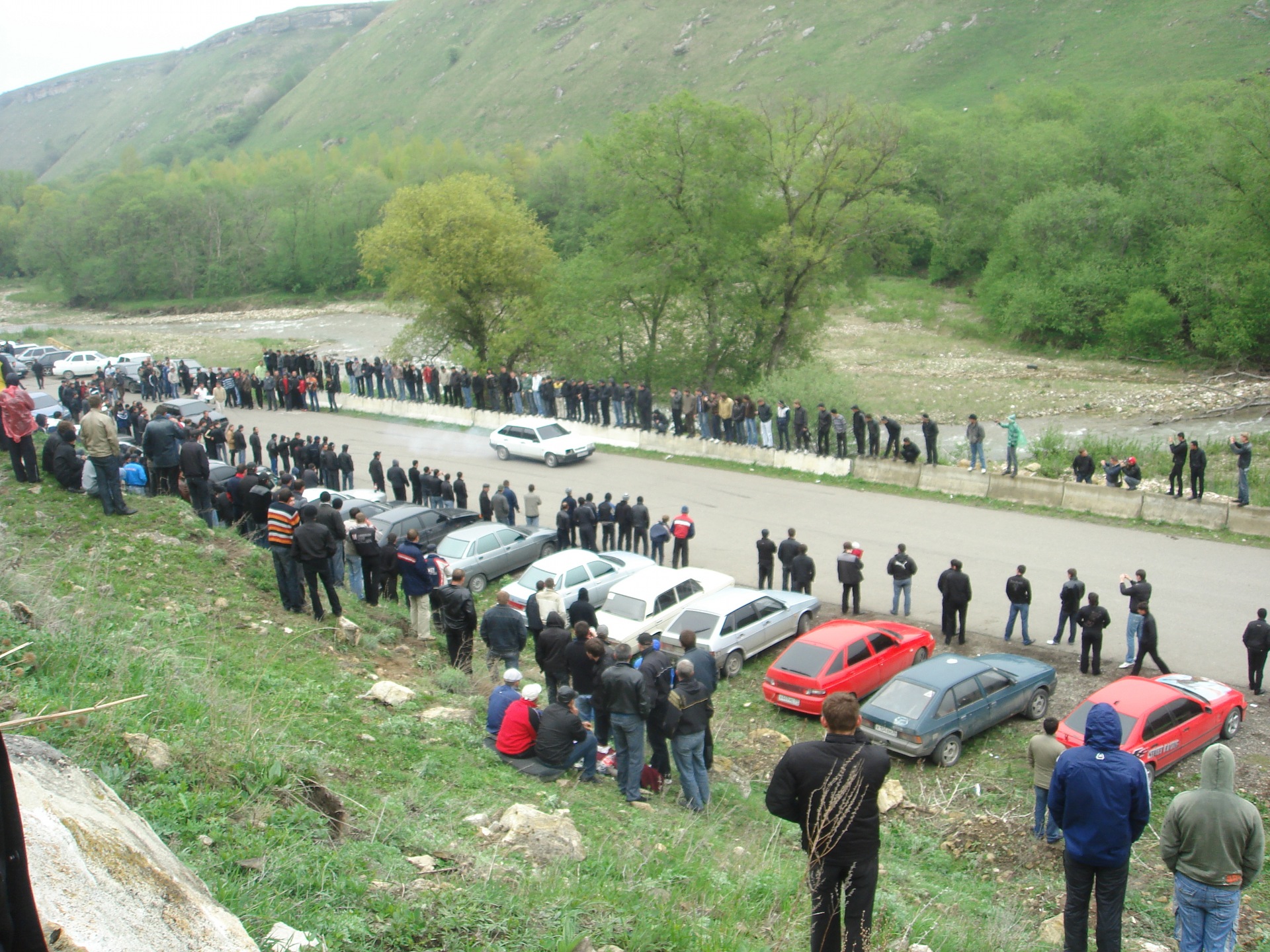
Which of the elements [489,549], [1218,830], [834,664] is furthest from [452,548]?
[1218,830]

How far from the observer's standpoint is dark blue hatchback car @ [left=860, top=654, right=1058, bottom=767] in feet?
41.4

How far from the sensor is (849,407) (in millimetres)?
31000

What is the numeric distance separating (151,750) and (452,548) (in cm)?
1378

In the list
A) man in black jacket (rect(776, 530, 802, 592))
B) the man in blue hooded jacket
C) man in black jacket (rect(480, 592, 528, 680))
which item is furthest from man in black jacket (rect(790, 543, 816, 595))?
the man in blue hooded jacket

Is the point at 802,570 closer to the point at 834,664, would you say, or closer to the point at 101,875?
the point at 834,664

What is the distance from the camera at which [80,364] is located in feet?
159

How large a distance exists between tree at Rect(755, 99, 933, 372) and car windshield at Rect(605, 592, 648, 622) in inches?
909

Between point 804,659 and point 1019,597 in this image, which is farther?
point 1019,597

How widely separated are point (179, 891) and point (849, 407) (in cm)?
2879

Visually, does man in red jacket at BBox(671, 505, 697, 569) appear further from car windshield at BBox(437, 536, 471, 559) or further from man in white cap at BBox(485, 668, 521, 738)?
man in white cap at BBox(485, 668, 521, 738)

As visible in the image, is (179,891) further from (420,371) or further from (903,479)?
(420,371)

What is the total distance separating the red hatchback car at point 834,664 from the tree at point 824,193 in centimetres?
2409

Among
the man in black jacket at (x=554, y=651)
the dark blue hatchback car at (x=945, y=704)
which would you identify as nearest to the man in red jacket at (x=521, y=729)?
the man in black jacket at (x=554, y=651)

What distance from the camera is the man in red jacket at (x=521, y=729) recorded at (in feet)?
30.4
